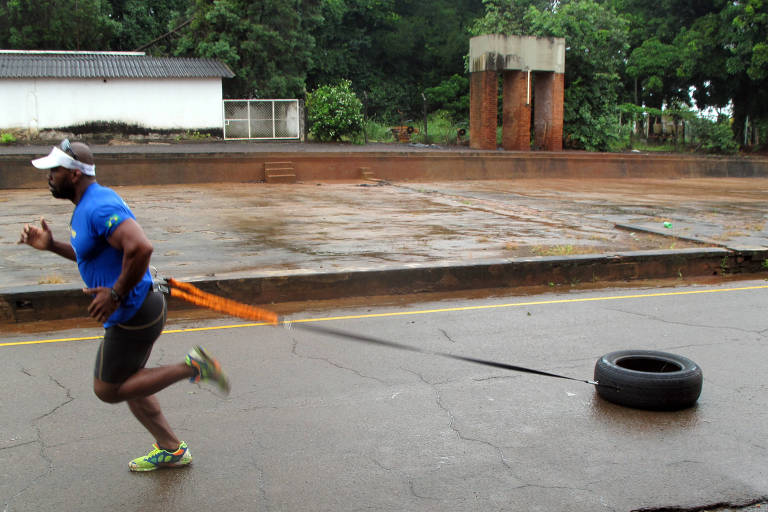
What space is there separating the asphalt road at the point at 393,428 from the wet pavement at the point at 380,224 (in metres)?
2.48

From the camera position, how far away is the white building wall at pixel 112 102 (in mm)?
29484

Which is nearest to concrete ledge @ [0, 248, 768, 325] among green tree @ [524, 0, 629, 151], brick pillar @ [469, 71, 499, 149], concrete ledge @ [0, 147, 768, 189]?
concrete ledge @ [0, 147, 768, 189]

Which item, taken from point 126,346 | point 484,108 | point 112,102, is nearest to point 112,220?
point 126,346

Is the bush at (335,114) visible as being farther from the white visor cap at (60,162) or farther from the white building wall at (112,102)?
the white visor cap at (60,162)

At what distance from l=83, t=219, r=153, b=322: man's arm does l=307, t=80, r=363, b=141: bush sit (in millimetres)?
27212

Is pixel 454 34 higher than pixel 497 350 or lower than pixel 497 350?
higher

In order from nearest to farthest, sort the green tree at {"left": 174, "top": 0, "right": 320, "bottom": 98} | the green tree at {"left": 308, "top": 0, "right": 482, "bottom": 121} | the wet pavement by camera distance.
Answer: the wet pavement → the green tree at {"left": 174, "top": 0, "right": 320, "bottom": 98} → the green tree at {"left": 308, "top": 0, "right": 482, "bottom": 121}

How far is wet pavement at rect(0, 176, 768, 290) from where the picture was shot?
981 centimetres

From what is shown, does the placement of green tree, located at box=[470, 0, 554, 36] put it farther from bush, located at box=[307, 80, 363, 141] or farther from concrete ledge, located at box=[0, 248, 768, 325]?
concrete ledge, located at box=[0, 248, 768, 325]

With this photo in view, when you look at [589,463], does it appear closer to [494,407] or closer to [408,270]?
[494,407]

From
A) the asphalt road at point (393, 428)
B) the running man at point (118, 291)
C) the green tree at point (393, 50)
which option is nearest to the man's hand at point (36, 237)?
the running man at point (118, 291)

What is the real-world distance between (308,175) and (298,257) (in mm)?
13701

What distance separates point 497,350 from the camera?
6.48 meters

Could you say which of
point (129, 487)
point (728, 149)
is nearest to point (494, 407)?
point (129, 487)
